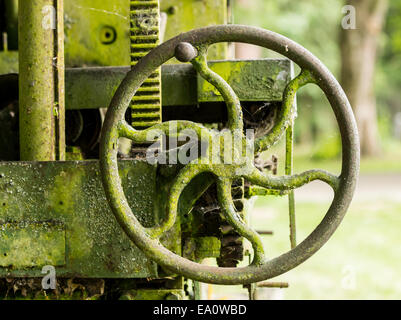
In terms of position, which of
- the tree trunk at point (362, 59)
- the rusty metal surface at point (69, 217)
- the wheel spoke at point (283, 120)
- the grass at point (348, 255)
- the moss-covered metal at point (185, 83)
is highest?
the tree trunk at point (362, 59)

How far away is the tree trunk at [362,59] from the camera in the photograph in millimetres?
14391

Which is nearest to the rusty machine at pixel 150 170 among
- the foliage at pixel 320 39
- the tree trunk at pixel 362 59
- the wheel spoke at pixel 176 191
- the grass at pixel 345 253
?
the wheel spoke at pixel 176 191

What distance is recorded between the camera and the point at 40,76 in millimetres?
2084

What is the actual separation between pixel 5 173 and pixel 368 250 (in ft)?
15.2

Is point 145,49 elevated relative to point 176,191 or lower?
elevated

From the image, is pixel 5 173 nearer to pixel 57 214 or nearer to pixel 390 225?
pixel 57 214

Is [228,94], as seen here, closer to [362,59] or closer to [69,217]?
[69,217]

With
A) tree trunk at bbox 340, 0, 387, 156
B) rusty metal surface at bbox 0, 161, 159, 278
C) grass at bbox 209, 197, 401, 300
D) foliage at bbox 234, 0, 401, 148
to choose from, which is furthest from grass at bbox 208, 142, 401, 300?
foliage at bbox 234, 0, 401, 148

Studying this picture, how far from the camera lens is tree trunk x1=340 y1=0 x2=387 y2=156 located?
1439 centimetres

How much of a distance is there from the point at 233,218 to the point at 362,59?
44.1 ft

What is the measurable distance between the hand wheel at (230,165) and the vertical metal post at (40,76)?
1.17 ft

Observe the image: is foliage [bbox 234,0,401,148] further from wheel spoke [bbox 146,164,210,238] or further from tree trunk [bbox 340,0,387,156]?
wheel spoke [bbox 146,164,210,238]

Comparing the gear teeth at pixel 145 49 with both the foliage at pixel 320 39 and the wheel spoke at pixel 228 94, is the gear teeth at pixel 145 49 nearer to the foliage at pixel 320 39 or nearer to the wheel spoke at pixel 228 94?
the wheel spoke at pixel 228 94

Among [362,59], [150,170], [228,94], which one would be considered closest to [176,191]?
[150,170]
